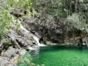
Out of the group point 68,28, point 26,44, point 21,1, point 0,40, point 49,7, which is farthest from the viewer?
point 49,7

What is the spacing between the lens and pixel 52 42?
44.6m

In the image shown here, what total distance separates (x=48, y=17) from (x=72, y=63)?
2204 cm

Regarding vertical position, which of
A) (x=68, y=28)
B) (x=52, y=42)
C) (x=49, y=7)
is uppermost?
(x=49, y=7)

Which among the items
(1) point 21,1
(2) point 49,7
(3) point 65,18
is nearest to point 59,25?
(3) point 65,18

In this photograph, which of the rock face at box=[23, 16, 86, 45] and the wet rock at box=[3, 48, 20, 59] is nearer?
the wet rock at box=[3, 48, 20, 59]

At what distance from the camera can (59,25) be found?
44.7 meters

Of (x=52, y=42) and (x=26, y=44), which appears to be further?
(x=52, y=42)

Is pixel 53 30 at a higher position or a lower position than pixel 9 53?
lower

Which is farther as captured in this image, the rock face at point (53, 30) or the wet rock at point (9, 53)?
the rock face at point (53, 30)

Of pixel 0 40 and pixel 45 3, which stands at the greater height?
pixel 45 3

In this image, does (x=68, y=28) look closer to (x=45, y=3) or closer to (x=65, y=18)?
(x=65, y=18)

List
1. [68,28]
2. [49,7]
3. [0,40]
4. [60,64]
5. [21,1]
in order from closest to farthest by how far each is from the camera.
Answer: [21,1]
[60,64]
[0,40]
[68,28]
[49,7]

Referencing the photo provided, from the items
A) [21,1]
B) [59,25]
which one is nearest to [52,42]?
[59,25]

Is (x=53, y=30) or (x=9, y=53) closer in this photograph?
(x=9, y=53)
